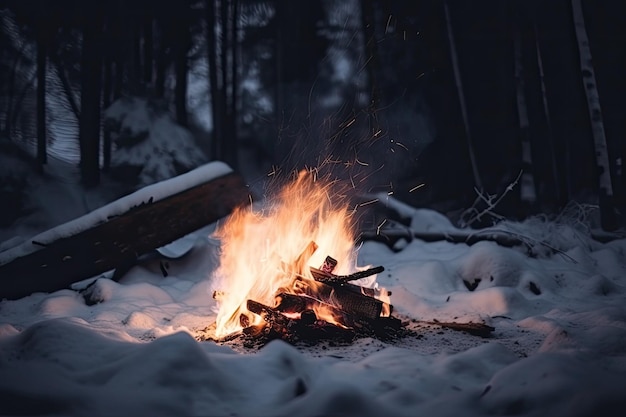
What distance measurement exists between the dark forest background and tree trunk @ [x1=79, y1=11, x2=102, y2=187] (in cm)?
3

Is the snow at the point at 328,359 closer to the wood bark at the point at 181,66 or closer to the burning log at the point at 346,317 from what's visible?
the burning log at the point at 346,317

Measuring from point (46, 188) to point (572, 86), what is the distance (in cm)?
1463

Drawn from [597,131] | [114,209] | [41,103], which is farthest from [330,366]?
[41,103]

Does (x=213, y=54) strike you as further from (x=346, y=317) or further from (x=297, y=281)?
(x=346, y=317)

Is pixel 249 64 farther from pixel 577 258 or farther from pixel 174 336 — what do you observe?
pixel 174 336

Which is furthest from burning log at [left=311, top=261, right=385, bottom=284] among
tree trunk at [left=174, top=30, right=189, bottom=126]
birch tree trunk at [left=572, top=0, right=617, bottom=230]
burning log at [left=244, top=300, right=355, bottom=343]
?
tree trunk at [left=174, top=30, right=189, bottom=126]

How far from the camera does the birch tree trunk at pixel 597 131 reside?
9180mm

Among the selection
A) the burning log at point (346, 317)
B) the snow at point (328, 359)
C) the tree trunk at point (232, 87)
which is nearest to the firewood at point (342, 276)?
the burning log at point (346, 317)

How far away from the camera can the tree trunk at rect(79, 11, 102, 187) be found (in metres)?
11.7

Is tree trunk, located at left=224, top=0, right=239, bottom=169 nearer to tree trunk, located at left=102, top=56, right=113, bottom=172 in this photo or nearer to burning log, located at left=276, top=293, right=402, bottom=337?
tree trunk, located at left=102, top=56, right=113, bottom=172

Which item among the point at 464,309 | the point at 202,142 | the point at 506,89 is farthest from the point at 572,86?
the point at 202,142

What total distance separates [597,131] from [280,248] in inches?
288

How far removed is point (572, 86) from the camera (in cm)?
1440

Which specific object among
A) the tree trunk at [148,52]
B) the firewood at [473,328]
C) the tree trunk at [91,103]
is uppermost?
the tree trunk at [148,52]
